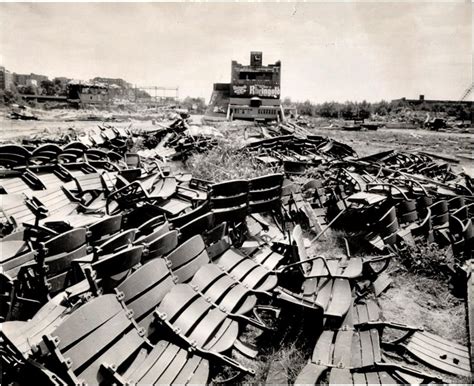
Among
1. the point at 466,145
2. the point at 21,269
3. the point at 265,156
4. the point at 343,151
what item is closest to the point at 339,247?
the point at 21,269

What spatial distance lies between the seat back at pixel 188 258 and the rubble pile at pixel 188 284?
0.01m

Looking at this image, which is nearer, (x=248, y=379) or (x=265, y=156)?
(x=248, y=379)

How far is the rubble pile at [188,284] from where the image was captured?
2.66 meters

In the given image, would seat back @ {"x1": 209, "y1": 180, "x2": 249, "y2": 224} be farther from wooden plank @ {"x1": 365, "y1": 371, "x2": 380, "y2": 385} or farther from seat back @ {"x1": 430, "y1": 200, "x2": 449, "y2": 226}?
seat back @ {"x1": 430, "y1": 200, "x2": 449, "y2": 226}

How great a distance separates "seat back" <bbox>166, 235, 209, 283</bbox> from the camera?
359cm

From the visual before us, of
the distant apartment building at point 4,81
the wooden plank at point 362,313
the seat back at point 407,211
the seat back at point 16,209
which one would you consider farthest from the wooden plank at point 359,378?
the distant apartment building at point 4,81

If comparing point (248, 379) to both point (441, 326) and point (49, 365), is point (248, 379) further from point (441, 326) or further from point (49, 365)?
point (441, 326)

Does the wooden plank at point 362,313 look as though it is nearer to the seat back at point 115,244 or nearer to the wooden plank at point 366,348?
the wooden plank at point 366,348

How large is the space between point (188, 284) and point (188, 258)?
1.01 ft

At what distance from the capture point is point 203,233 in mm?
4234

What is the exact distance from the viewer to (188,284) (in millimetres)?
3514

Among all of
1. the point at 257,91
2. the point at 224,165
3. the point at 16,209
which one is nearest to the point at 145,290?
the point at 16,209

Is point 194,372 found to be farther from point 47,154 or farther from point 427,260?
point 47,154

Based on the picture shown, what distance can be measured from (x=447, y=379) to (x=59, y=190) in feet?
18.5
